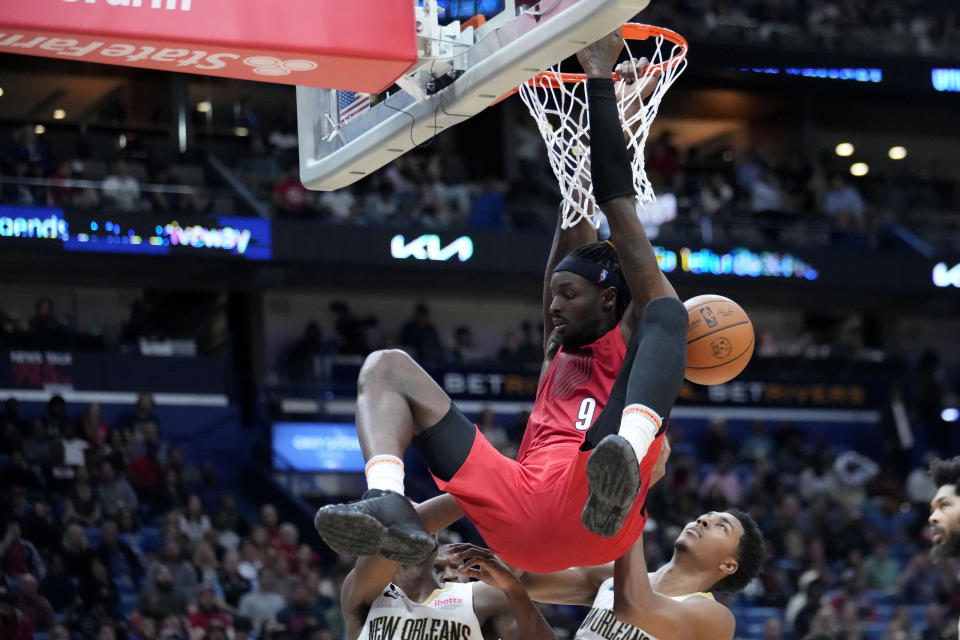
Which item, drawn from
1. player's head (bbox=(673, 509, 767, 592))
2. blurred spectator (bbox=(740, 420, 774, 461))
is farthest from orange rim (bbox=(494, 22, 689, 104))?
blurred spectator (bbox=(740, 420, 774, 461))

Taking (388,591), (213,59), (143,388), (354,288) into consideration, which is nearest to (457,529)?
(143,388)

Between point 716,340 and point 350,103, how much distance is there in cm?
172

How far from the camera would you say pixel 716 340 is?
5.29m

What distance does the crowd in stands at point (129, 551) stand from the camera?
38.0 feet

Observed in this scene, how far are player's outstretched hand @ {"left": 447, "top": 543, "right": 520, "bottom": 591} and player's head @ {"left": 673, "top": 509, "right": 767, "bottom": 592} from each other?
40.0 inches

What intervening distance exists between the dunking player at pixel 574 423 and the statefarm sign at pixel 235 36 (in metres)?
0.72

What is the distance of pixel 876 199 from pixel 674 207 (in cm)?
447

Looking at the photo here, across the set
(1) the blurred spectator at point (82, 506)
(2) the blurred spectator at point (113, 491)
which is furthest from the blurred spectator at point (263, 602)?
(2) the blurred spectator at point (113, 491)

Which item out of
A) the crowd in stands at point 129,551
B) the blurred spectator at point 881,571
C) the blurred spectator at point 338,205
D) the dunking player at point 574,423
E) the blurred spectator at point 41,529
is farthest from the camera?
the blurred spectator at point 338,205

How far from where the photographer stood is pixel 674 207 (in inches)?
780

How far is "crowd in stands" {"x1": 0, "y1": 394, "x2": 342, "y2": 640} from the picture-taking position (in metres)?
11.6

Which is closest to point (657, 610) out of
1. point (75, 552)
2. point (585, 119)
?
point (585, 119)

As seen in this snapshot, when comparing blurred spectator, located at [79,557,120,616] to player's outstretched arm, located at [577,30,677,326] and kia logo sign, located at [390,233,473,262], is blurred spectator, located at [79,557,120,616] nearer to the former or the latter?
kia logo sign, located at [390,233,473,262]

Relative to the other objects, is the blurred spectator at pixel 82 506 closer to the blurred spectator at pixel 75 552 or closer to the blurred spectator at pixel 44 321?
the blurred spectator at pixel 75 552
